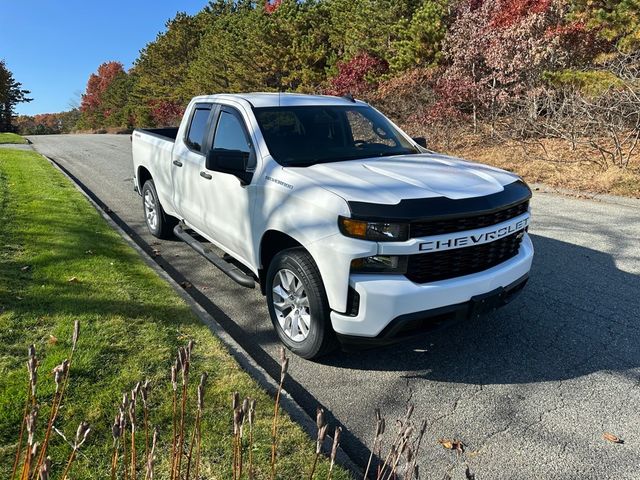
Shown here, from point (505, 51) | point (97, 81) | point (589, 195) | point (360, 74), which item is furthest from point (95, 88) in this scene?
point (589, 195)

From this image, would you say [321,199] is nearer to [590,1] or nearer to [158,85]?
[590,1]

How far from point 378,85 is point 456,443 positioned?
20856 millimetres

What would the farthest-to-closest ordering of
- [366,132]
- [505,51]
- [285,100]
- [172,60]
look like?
[172,60] → [505,51] → [366,132] → [285,100]

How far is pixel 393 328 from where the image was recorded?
3088 millimetres

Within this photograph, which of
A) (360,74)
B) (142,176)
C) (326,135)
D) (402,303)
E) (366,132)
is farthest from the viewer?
(360,74)

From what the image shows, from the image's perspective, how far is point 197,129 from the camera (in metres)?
5.30

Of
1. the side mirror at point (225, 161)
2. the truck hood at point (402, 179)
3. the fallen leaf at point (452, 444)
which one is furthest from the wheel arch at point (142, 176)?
the fallen leaf at point (452, 444)

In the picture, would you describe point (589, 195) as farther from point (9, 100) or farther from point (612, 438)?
point (9, 100)

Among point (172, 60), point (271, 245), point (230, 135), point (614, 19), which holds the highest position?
point (172, 60)

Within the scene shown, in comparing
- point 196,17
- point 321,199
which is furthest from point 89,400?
point 196,17

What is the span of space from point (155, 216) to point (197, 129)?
186 centimetres

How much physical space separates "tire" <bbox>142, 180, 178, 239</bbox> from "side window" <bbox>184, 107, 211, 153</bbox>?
1372 millimetres

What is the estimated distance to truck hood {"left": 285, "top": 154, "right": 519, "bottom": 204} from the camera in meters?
3.18

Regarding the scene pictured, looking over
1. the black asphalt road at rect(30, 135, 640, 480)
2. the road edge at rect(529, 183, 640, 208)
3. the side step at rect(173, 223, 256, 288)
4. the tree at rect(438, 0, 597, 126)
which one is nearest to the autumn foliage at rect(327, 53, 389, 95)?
the tree at rect(438, 0, 597, 126)
